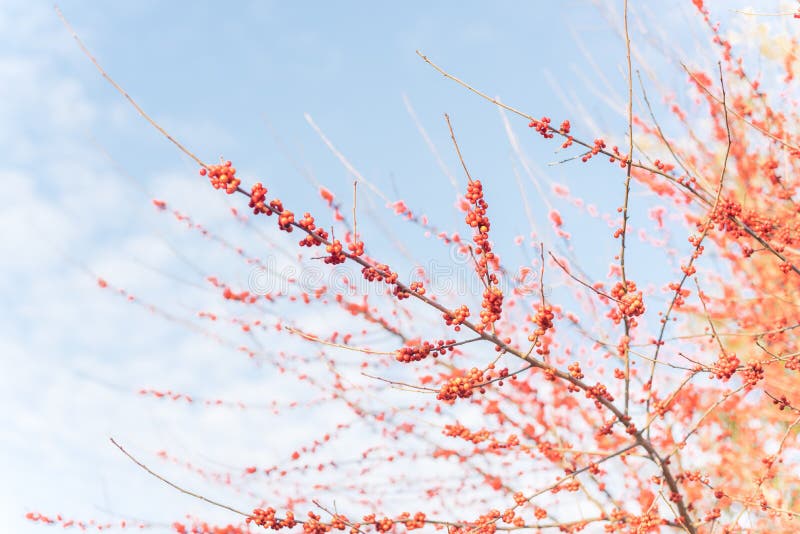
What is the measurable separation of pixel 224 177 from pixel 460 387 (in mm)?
1387

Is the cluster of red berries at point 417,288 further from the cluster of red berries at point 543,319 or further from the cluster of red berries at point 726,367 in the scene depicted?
the cluster of red berries at point 726,367

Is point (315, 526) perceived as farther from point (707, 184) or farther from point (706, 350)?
point (706, 350)

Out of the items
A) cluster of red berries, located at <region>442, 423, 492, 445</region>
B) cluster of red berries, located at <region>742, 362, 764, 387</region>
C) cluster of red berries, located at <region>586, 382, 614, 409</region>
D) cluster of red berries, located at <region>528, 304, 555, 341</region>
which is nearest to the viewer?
cluster of red berries, located at <region>528, 304, 555, 341</region>

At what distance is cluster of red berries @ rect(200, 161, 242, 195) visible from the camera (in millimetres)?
2488

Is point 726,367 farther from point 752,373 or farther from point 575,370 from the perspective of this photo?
point 575,370

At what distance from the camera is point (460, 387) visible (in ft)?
9.57

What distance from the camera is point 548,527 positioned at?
14.3 ft

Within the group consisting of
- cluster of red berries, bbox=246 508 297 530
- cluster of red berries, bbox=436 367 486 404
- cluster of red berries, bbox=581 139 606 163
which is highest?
cluster of red berries, bbox=581 139 606 163

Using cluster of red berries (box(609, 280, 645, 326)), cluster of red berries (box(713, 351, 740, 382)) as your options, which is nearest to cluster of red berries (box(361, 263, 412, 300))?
cluster of red berries (box(609, 280, 645, 326))

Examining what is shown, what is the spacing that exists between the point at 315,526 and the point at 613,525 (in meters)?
2.48

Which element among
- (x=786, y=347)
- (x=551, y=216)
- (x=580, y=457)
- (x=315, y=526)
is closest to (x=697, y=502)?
(x=786, y=347)

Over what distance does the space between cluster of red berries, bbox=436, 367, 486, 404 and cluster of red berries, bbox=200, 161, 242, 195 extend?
1.28m

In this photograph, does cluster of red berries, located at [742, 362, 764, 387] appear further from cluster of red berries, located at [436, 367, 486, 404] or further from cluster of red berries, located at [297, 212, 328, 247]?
cluster of red berries, located at [297, 212, 328, 247]

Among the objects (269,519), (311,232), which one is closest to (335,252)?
(311,232)
